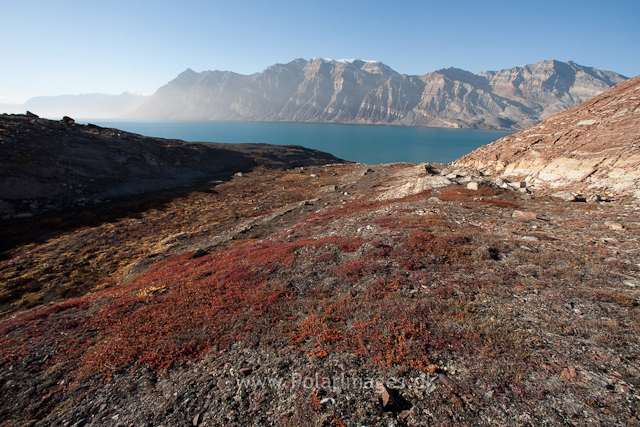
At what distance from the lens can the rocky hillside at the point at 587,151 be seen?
21969mm

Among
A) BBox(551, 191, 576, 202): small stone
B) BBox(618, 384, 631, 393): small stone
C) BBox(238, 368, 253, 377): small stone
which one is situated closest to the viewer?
BBox(618, 384, 631, 393): small stone

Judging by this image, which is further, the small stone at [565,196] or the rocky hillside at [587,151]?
the small stone at [565,196]

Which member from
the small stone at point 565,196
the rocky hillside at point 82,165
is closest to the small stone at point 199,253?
the rocky hillside at point 82,165

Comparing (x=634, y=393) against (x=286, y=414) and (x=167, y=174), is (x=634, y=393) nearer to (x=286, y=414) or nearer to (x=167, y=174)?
(x=286, y=414)

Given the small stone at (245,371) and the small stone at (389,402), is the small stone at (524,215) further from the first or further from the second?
the small stone at (245,371)

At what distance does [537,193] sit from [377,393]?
99.7 feet

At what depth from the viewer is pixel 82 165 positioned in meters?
48.3

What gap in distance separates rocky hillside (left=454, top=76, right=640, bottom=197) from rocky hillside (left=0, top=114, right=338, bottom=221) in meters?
62.9

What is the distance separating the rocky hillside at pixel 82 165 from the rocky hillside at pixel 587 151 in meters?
62.9

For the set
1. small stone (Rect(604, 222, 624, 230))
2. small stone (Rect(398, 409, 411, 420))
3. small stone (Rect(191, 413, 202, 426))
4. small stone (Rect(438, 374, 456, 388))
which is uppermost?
small stone (Rect(604, 222, 624, 230))

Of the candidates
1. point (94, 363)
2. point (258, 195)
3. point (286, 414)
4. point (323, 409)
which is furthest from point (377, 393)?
point (258, 195)

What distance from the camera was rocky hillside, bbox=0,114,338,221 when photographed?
3797cm

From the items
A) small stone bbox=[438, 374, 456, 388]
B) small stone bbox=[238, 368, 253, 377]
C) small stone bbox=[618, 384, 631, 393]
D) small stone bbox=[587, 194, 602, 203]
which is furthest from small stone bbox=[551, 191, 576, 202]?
small stone bbox=[238, 368, 253, 377]

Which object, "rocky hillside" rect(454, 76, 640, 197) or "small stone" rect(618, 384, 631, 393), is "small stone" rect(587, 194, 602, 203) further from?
"small stone" rect(618, 384, 631, 393)
